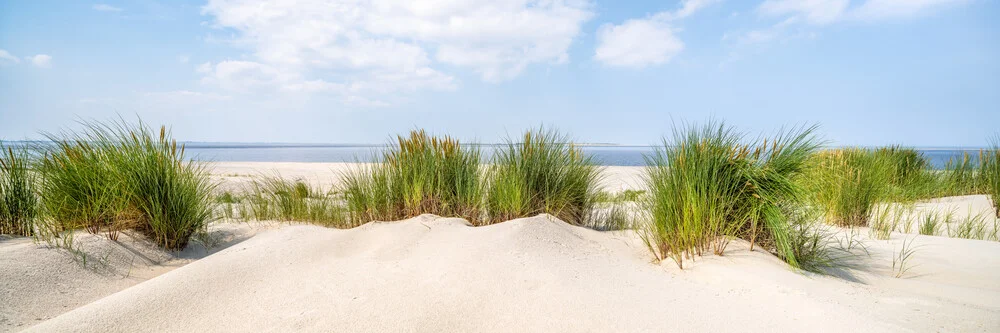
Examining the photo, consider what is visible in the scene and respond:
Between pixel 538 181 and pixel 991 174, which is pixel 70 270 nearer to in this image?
pixel 538 181

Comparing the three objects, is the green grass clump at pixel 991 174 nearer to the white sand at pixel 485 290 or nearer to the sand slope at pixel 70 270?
the white sand at pixel 485 290

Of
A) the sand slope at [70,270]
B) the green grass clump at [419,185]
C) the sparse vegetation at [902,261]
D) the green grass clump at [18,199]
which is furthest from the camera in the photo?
the green grass clump at [419,185]

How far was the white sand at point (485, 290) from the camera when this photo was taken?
8.54 feet

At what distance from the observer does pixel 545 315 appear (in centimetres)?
261

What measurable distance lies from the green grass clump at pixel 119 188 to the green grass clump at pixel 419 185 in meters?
1.55

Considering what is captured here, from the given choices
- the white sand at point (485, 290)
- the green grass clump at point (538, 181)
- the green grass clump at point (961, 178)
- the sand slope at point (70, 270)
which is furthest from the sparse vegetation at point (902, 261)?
the green grass clump at point (961, 178)

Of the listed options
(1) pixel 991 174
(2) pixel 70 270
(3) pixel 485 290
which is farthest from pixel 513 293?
(1) pixel 991 174

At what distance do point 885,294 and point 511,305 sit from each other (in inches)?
95.9

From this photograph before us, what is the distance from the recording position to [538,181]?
5195 mm

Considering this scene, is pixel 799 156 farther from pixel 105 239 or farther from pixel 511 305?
pixel 105 239

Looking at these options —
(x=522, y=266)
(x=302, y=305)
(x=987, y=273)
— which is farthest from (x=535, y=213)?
(x=987, y=273)

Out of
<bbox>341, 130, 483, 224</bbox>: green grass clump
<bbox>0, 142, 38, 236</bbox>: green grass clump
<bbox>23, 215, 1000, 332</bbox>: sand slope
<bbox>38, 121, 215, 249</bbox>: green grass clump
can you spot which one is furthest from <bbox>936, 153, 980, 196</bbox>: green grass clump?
<bbox>0, 142, 38, 236</bbox>: green grass clump

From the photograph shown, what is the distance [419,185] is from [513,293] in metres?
2.38

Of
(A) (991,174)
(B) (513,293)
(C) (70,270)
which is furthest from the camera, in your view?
(A) (991,174)
